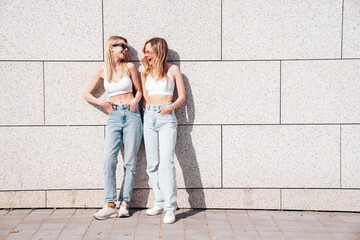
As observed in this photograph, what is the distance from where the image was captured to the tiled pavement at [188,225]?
3.87 m

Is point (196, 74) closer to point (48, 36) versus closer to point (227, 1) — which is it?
point (227, 1)

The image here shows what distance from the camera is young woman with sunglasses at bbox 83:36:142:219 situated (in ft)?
14.8

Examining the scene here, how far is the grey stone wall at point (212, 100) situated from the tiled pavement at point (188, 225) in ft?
0.67

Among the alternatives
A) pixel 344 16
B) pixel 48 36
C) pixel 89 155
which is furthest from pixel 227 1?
pixel 89 155

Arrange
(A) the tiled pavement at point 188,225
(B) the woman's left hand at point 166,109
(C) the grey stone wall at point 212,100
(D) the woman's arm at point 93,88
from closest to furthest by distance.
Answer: (A) the tiled pavement at point 188,225
(B) the woman's left hand at point 166,109
(D) the woman's arm at point 93,88
(C) the grey stone wall at point 212,100

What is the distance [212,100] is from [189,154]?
81 centimetres

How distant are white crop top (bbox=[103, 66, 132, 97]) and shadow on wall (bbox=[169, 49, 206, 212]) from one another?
0.67 metres

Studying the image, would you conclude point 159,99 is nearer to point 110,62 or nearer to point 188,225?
point 110,62

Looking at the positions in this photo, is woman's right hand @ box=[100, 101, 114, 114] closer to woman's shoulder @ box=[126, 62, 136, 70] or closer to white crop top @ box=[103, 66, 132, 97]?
white crop top @ box=[103, 66, 132, 97]

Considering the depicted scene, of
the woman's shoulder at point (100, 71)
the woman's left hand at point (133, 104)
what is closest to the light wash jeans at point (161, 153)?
the woman's left hand at point (133, 104)

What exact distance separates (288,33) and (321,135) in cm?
145

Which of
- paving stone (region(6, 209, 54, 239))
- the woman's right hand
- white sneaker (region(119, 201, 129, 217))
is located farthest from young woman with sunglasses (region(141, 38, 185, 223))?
paving stone (region(6, 209, 54, 239))

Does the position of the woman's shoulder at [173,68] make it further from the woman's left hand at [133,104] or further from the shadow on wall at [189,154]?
the woman's left hand at [133,104]

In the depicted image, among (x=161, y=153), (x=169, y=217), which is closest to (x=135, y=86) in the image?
(x=161, y=153)
